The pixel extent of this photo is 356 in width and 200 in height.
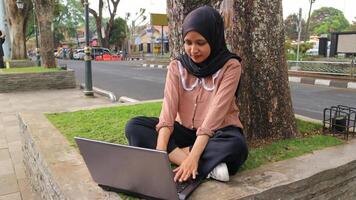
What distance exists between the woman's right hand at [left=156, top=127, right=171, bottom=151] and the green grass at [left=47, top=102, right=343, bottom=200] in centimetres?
35

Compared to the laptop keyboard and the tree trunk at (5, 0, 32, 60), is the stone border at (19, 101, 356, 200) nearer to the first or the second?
the laptop keyboard

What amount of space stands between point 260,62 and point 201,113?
90 cm

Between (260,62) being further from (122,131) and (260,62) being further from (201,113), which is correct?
(122,131)

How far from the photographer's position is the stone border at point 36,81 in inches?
389

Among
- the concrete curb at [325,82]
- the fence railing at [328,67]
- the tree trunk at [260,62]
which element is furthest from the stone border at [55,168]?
the fence railing at [328,67]

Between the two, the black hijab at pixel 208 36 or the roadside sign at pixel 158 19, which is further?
the roadside sign at pixel 158 19

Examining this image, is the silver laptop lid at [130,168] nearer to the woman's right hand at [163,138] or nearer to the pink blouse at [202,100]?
the woman's right hand at [163,138]

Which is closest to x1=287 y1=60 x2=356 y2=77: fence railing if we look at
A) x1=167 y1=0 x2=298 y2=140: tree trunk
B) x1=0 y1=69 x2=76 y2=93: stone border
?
x1=0 y1=69 x2=76 y2=93: stone border

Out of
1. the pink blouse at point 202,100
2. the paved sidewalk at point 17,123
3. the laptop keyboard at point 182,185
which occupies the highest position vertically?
the pink blouse at point 202,100

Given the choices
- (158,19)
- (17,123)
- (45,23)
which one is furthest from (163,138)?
(158,19)

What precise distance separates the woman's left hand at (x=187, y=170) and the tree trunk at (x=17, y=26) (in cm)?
1693

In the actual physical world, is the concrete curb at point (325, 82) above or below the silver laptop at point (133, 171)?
below

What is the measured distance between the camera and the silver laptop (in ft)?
5.62

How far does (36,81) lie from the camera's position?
1017 cm
